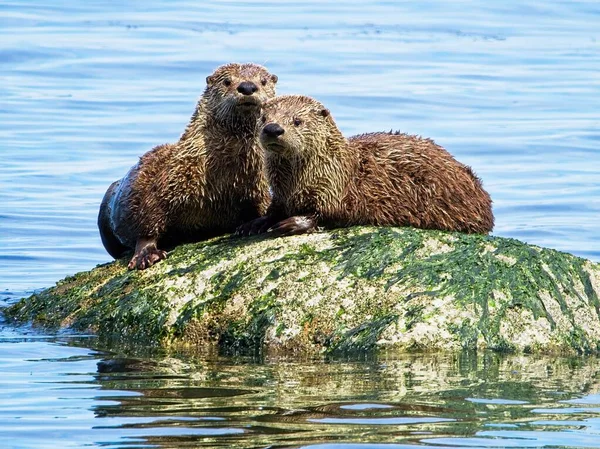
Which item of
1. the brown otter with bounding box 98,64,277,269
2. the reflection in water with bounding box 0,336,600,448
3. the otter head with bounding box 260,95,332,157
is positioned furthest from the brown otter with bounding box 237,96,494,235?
the reflection in water with bounding box 0,336,600,448

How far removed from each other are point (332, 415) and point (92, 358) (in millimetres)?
2332

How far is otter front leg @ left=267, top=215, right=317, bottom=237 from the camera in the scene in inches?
396

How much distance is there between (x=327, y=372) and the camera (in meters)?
8.79

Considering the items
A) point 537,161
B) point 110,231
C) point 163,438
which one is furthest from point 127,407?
point 537,161

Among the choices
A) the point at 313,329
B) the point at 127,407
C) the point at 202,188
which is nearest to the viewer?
the point at 127,407

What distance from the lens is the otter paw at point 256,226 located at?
10.4 metres

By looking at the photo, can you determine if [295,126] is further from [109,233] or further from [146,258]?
[109,233]

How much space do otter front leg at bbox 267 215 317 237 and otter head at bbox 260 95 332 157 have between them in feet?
1.47

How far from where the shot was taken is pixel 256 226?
409 inches

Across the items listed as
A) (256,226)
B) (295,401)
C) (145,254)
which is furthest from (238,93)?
(295,401)

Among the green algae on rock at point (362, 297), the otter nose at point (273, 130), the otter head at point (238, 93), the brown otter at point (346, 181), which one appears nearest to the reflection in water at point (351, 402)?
the green algae on rock at point (362, 297)

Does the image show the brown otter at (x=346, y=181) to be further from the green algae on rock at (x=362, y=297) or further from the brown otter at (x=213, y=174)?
the brown otter at (x=213, y=174)

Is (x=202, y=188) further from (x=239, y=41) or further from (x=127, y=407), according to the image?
(x=239, y=41)

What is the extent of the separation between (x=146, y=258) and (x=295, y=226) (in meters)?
1.16
